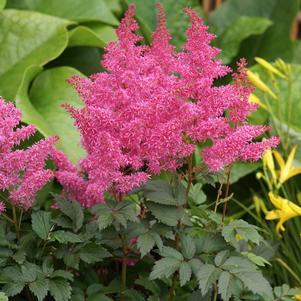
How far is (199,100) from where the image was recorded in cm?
111

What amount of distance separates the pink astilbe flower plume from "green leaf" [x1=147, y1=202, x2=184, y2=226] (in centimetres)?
5

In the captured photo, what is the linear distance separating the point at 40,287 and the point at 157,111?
318 millimetres

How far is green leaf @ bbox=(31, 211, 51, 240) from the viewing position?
1.18 metres

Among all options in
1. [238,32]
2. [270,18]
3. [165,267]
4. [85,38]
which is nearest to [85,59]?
[85,38]

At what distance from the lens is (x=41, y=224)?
3.92ft

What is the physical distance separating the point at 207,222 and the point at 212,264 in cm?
12

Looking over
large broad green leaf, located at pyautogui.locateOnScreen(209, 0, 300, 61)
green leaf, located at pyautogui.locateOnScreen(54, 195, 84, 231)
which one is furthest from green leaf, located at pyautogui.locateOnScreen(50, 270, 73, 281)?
large broad green leaf, located at pyautogui.locateOnScreen(209, 0, 300, 61)

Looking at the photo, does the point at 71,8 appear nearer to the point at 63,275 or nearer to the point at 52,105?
the point at 52,105

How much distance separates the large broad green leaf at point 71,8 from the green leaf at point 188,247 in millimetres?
1305

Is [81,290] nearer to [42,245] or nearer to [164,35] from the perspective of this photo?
[42,245]

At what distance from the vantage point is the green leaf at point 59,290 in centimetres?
111

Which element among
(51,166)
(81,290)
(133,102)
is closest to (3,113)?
(133,102)

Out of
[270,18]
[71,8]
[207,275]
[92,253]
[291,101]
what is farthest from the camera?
[270,18]

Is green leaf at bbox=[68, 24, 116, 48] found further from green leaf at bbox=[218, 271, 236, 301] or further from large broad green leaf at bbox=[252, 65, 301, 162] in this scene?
green leaf at bbox=[218, 271, 236, 301]
